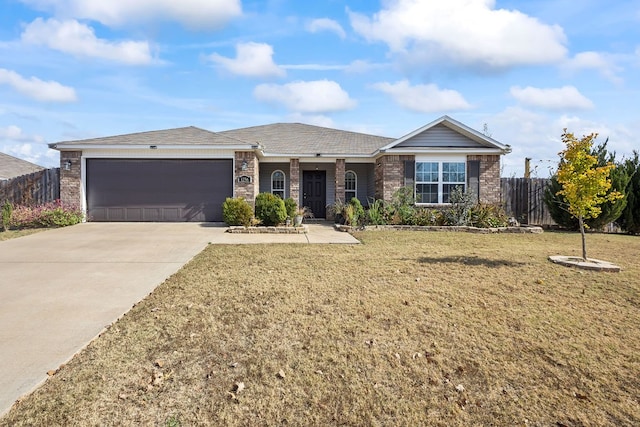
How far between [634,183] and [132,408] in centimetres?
1747

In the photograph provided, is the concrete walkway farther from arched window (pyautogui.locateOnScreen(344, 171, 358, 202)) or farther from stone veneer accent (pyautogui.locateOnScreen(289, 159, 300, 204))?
arched window (pyautogui.locateOnScreen(344, 171, 358, 202))

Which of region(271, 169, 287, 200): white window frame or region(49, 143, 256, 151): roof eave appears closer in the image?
region(49, 143, 256, 151): roof eave

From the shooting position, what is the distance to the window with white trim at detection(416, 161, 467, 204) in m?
14.9

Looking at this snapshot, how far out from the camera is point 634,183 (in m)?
13.4

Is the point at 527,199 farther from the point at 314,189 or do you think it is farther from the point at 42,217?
the point at 42,217

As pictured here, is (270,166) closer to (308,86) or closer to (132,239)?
(308,86)

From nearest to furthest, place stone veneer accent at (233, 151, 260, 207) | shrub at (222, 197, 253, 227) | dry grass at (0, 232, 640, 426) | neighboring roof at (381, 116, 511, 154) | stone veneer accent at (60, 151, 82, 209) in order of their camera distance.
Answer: dry grass at (0, 232, 640, 426) → shrub at (222, 197, 253, 227) → stone veneer accent at (60, 151, 82, 209) → stone veneer accent at (233, 151, 260, 207) → neighboring roof at (381, 116, 511, 154)

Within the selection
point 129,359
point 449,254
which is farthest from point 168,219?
point 129,359

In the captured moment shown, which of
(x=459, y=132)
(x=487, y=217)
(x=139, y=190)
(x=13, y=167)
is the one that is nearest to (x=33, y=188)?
(x=139, y=190)

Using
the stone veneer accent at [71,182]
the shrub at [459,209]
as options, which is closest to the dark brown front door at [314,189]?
the shrub at [459,209]

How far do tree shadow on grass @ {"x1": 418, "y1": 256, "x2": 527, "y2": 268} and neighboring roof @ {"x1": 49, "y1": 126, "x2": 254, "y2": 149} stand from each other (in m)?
9.34

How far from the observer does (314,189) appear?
17.0 metres

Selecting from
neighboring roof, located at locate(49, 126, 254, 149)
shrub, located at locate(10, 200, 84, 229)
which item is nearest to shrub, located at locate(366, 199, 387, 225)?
neighboring roof, located at locate(49, 126, 254, 149)

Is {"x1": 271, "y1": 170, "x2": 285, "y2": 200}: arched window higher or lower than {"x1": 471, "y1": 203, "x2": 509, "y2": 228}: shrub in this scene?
higher
